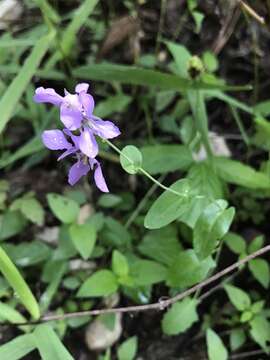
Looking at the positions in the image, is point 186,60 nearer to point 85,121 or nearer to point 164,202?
point 164,202

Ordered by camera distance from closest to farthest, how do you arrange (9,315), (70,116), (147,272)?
(70,116) < (9,315) < (147,272)

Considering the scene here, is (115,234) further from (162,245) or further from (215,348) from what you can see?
(215,348)

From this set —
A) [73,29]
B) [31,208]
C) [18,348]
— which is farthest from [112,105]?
[18,348]

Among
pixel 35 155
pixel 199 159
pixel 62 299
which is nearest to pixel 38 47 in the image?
pixel 35 155

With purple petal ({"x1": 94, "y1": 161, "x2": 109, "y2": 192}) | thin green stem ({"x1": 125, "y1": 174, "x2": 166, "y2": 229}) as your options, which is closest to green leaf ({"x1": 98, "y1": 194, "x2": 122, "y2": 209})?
thin green stem ({"x1": 125, "y1": 174, "x2": 166, "y2": 229})

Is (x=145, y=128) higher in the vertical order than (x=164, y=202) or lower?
lower
